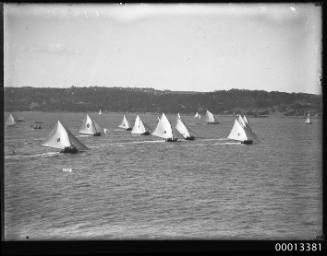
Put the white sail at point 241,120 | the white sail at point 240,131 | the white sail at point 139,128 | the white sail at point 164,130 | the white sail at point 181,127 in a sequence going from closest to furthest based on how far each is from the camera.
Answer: the white sail at point 241,120
the white sail at point 240,131
the white sail at point 139,128
the white sail at point 164,130
the white sail at point 181,127

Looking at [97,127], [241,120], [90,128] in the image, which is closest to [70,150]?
[97,127]

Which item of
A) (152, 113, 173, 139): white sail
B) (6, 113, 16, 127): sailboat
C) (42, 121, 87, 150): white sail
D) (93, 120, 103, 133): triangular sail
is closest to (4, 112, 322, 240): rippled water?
(6, 113, 16, 127): sailboat

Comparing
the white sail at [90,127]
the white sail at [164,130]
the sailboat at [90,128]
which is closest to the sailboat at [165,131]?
the white sail at [164,130]

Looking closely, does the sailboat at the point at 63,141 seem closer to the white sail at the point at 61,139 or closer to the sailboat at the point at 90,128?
the white sail at the point at 61,139

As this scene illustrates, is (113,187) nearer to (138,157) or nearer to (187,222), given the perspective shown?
(187,222)

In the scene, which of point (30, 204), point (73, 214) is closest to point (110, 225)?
point (73, 214)

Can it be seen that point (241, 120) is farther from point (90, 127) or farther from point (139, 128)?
point (139, 128)
